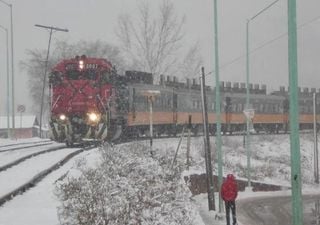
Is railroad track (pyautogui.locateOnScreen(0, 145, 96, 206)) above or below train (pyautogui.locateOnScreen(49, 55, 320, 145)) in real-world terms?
below

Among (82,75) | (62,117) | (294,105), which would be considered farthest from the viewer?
(82,75)

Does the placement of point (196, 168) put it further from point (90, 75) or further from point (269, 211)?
point (90, 75)

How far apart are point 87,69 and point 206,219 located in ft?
38.3

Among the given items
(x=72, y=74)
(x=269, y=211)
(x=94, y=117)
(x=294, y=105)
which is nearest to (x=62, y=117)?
(x=94, y=117)

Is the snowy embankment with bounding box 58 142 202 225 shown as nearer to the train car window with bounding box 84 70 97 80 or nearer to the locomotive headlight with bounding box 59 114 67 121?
the locomotive headlight with bounding box 59 114 67 121

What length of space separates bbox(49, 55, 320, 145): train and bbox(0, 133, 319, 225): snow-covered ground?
2.18 metres

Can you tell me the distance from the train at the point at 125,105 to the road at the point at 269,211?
161 inches

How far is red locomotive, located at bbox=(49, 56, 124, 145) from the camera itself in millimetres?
27344

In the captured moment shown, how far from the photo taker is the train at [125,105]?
2752cm

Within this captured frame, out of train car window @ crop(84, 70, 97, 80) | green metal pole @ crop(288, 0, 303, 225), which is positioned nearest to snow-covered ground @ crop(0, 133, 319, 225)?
train car window @ crop(84, 70, 97, 80)

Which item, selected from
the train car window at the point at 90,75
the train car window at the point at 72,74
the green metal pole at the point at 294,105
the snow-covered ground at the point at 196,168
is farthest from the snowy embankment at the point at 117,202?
the train car window at the point at 72,74

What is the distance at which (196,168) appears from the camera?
3056 centimetres

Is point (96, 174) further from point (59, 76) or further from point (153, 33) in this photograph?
point (153, 33)

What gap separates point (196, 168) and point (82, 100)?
23.0ft
